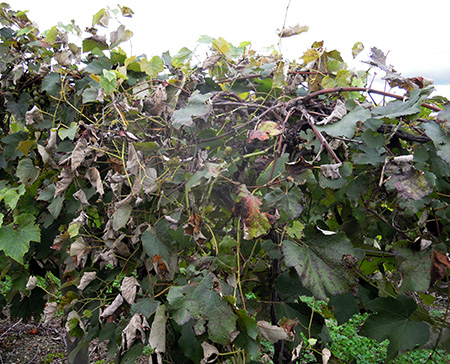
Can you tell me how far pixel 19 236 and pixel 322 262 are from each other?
142 cm

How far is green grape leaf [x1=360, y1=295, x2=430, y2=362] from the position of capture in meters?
1.13

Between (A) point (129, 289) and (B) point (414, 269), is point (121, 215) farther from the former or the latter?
(B) point (414, 269)

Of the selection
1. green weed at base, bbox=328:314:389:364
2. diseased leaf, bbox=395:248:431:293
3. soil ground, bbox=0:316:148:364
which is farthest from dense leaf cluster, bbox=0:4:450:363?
green weed at base, bbox=328:314:389:364

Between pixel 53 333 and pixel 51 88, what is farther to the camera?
pixel 53 333

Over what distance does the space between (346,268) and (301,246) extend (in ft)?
0.44

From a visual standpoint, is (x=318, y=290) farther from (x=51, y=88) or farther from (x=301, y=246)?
(x=51, y=88)

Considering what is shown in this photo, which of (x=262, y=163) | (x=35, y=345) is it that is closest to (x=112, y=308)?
(x=262, y=163)

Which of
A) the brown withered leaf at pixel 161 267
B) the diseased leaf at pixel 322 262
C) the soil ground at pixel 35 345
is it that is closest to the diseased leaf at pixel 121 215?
the brown withered leaf at pixel 161 267

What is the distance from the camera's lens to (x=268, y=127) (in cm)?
106

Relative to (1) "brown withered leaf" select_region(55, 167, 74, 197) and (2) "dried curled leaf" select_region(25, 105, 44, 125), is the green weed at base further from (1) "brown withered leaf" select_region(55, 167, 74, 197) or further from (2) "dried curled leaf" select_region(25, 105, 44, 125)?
(2) "dried curled leaf" select_region(25, 105, 44, 125)

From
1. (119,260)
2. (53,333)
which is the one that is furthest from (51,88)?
(53,333)

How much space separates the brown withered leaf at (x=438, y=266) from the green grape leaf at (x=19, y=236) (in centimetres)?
157

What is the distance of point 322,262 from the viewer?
40.4 inches

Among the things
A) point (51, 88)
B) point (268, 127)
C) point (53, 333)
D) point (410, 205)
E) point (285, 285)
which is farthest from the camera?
point (53, 333)
